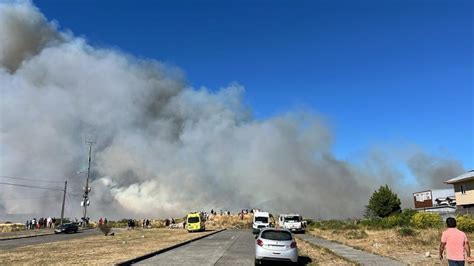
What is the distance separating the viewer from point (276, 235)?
1825 centimetres

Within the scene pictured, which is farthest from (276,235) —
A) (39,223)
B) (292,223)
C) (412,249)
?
(39,223)

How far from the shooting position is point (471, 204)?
179 feet

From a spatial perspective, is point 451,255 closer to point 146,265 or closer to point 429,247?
point 146,265

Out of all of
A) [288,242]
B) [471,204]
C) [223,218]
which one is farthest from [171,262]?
[223,218]

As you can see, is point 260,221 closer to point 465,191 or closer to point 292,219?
point 292,219

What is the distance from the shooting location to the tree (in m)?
91.8

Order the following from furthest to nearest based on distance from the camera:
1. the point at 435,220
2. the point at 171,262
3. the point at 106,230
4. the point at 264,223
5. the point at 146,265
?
the point at 264,223 < the point at 106,230 < the point at 435,220 < the point at 171,262 < the point at 146,265

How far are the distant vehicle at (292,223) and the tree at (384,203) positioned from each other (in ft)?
148

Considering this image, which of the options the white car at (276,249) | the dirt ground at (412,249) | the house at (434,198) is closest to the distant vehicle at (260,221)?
the dirt ground at (412,249)

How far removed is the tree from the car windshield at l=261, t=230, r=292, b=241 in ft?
259

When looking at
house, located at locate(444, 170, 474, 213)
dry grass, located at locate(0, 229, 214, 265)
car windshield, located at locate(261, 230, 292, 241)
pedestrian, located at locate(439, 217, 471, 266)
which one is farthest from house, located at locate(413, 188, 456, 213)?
pedestrian, located at locate(439, 217, 471, 266)

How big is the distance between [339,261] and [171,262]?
23.7 ft

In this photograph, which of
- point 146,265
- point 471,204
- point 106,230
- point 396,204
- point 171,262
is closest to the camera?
point 146,265

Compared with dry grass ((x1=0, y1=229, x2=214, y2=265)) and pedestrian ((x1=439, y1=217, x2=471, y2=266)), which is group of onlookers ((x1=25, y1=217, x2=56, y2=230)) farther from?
pedestrian ((x1=439, y1=217, x2=471, y2=266))
